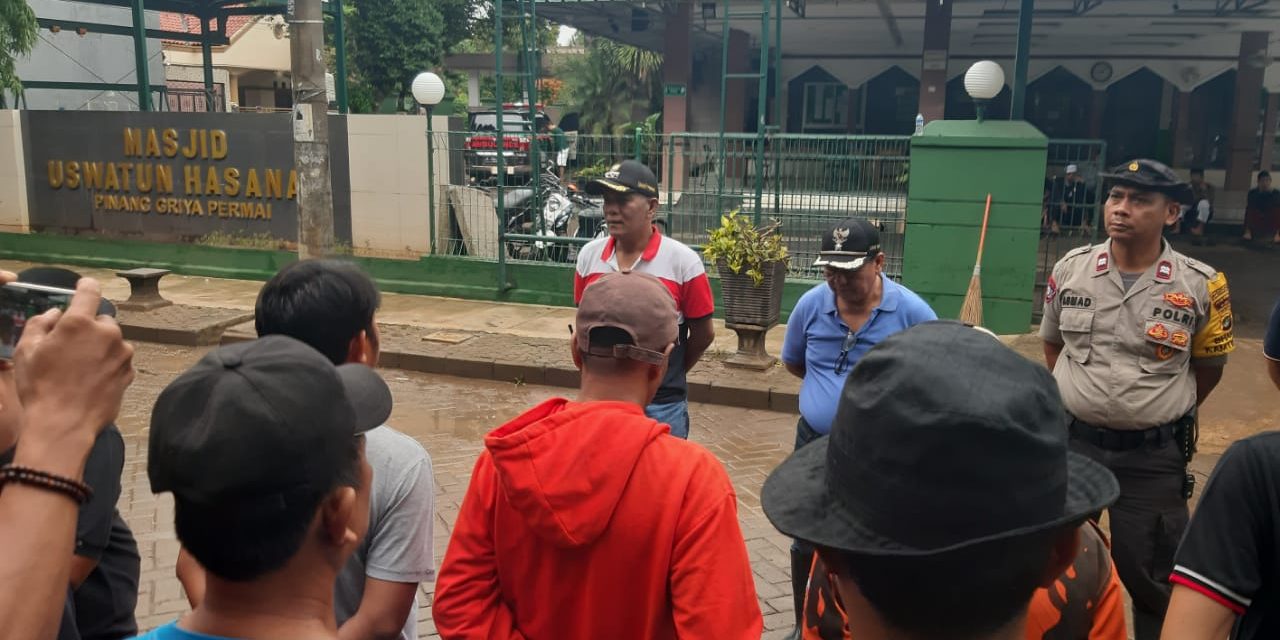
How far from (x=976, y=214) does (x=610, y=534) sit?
8.35 m

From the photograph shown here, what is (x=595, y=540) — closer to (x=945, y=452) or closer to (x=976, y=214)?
(x=945, y=452)

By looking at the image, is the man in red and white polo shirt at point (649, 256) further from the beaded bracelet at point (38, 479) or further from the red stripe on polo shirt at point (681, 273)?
the beaded bracelet at point (38, 479)

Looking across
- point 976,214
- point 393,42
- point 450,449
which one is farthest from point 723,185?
point 393,42

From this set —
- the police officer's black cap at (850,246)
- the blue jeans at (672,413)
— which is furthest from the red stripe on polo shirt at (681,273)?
the police officer's black cap at (850,246)

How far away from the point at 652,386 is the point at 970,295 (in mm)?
7131

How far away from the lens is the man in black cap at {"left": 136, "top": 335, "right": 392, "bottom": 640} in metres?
1.50

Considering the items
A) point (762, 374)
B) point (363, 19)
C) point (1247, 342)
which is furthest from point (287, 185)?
point (363, 19)

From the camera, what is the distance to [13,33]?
13422mm

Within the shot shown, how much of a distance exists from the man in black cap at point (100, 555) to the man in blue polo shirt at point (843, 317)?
247 centimetres

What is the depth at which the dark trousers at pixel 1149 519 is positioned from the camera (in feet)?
12.2

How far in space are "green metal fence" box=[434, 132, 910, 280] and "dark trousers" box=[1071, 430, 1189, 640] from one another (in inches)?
234

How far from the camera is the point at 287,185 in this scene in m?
13.1

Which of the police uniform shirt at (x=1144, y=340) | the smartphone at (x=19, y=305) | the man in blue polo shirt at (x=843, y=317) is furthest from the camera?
the man in blue polo shirt at (x=843, y=317)

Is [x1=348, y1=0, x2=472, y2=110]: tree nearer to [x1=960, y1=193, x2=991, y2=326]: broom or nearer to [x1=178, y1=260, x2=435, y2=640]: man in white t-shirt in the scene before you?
[x1=960, y1=193, x2=991, y2=326]: broom
